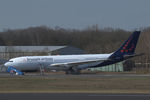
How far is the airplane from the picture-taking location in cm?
4872

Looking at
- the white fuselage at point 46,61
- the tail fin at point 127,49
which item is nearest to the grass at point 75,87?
the white fuselage at point 46,61

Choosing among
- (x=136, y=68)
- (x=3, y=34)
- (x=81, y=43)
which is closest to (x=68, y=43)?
(x=81, y=43)

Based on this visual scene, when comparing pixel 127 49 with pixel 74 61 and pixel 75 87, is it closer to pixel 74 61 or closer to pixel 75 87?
pixel 74 61

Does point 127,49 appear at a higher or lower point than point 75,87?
higher

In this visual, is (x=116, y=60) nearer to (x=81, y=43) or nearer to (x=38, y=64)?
(x=38, y=64)

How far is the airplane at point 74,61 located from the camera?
160ft

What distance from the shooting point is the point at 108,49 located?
82750 mm

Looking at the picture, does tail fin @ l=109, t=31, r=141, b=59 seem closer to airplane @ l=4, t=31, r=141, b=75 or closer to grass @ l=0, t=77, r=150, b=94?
airplane @ l=4, t=31, r=141, b=75

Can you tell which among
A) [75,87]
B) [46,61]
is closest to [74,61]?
[46,61]

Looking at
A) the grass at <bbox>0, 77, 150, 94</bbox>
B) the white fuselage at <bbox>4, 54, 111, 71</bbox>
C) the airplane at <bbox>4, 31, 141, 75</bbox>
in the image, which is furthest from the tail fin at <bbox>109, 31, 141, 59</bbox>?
the grass at <bbox>0, 77, 150, 94</bbox>

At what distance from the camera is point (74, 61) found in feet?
163

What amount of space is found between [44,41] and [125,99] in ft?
374

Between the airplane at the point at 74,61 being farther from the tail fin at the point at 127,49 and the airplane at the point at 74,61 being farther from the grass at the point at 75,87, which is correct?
the grass at the point at 75,87

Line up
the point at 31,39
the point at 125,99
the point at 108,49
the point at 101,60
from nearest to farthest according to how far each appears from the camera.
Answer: the point at 125,99 → the point at 101,60 → the point at 108,49 → the point at 31,39
